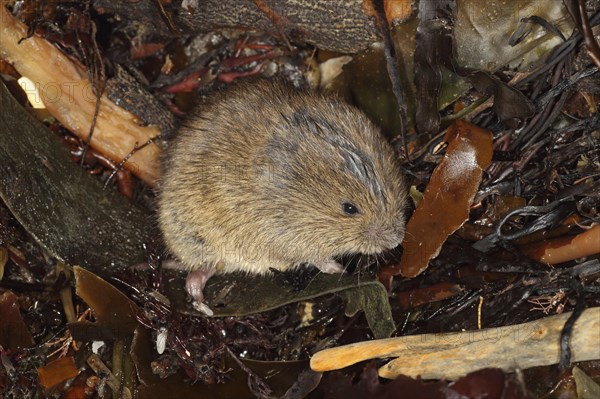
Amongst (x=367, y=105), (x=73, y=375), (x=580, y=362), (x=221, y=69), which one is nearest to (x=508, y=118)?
(x=367, y=105)

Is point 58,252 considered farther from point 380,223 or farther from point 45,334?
point 380,223

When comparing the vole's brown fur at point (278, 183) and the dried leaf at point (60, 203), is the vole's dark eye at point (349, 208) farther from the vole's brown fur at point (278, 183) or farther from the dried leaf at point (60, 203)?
the dried leaf at point (60, 203)

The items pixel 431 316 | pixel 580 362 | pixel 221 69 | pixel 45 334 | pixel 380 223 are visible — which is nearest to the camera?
pixel 580 362

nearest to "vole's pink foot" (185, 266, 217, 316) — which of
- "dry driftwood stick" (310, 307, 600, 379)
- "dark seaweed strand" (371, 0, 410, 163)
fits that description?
"dry driftwood stick" (310, 307, 600, 379)

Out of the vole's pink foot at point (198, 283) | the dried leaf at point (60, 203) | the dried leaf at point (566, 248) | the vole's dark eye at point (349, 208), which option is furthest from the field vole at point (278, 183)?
the dried leaf at point (566, 248)

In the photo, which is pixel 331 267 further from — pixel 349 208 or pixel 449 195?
pixel 449 195

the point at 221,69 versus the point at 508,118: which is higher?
the point at 221,69

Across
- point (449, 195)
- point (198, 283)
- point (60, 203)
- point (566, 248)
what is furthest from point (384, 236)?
point (60, 203)
